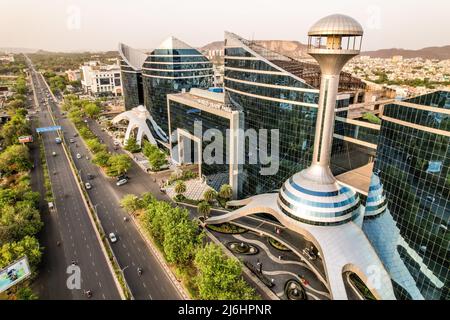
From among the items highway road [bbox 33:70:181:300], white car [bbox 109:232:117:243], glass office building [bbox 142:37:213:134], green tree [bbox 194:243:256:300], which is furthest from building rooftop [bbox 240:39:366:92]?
white car [bbox 109:232:117:243]

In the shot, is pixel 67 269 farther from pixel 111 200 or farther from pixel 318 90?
pixel 318 90

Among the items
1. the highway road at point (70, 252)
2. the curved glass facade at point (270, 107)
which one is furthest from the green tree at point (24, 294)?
the curved glass facade at point (270, 107)

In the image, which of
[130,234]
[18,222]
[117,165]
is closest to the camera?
[18,222]

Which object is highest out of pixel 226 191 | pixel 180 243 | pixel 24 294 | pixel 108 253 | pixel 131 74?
pixel 131 74

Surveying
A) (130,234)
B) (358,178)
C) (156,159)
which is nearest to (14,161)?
(156,159)

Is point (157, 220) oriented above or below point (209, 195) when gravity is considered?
above

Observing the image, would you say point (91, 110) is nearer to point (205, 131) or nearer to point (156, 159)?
point (156, 159)

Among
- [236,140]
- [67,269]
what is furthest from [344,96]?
[67,269]
